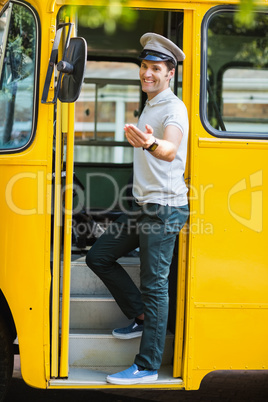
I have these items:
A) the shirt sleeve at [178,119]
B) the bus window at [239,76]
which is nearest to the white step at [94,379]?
the shirt sleeve at [178,119]

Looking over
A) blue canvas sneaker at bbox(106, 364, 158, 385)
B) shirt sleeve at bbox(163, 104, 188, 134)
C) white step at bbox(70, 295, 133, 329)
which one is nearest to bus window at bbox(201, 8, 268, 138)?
shirt sleeve at bbox(163, 104, 188, 134)

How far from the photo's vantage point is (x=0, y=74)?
3908mm

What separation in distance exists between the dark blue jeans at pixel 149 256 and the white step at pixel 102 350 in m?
0.19

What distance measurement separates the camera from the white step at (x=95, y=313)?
4.16 meters

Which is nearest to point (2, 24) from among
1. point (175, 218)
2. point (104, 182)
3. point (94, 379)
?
point (175, 218)

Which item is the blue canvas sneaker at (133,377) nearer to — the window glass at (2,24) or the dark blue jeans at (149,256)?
the dark blue jeans at (149,256)

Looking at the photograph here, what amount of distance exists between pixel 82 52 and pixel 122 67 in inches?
112

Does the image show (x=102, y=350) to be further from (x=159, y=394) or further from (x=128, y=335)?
(x=159, y=394)

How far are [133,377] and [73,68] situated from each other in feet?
6.05

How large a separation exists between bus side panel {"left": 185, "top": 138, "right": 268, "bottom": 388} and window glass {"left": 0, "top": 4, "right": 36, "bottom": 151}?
3.46 feet

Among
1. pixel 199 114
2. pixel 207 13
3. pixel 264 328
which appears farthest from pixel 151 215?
pixel 207 13

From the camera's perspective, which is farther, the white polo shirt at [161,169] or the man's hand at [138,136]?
the white polo shirt at [161,169]

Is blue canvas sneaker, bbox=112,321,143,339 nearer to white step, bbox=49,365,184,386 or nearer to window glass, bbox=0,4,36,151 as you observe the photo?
white step, bbox=49,365,184,386

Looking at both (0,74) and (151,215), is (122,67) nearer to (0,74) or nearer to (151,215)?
(0,74)
